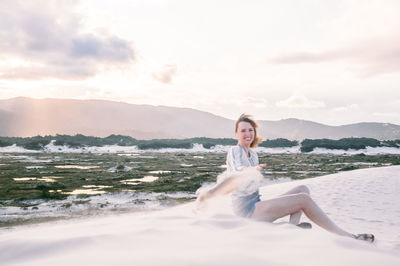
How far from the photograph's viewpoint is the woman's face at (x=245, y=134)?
14.2 feet

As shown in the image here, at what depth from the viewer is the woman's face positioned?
4.32 m

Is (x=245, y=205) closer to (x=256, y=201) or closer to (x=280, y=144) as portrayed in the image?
(x=256, y=201)

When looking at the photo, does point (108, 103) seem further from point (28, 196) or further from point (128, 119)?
point (28, 196)

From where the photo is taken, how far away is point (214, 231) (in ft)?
10.7

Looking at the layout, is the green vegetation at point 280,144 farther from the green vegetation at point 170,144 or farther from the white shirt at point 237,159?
the white shirt at point 237,159

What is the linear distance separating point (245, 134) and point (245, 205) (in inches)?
36.5

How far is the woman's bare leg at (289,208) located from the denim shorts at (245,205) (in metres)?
0.08

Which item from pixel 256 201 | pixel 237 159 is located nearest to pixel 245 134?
pixel 237 159

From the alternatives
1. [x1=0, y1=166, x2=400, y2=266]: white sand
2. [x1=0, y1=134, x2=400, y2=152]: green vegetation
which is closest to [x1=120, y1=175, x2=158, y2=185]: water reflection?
[x1=0, y1=166, x2=400, y2=266]: white sand

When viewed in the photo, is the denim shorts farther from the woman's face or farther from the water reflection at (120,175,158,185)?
the water reflection at (120,175,158,185)

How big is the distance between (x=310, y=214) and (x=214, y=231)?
1379 millimetres

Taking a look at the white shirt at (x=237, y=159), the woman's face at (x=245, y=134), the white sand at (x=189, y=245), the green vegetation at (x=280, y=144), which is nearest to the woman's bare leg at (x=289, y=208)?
the white sand at (x=189, y=245)

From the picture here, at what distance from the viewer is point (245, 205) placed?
4.06 m

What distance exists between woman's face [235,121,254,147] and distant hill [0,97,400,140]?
4275 inches
